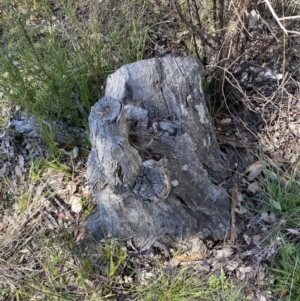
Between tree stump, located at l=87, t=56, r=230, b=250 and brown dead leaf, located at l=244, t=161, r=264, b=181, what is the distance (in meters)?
0.18

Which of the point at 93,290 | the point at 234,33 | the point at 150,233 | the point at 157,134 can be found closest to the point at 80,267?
the point at 93,290

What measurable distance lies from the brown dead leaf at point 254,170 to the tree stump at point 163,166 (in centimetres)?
18

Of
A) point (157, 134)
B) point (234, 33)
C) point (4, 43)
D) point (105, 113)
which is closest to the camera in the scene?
point (105, 113)

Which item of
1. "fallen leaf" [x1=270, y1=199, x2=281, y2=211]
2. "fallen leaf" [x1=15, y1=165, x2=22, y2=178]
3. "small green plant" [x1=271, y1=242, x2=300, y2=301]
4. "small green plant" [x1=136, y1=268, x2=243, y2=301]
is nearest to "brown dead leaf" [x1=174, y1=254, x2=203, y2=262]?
"small green plant" [x1=136, y1=268, x2=243, y2=301]

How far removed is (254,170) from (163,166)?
87cm

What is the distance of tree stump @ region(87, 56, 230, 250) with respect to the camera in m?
1.99

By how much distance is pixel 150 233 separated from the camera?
2.30 meters

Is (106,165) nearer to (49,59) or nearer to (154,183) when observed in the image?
(154,183)

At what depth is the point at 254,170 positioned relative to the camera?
2570 millimetres

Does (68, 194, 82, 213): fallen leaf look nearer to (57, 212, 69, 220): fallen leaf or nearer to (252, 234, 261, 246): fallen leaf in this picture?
(57, 212, 69, 220): fallen leaf

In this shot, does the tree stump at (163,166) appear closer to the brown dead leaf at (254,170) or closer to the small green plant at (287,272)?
the brown dead leaf at (254,170)

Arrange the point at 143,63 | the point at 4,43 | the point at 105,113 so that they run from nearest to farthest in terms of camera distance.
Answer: the point at 105,113 → the point at 143,63 → the point at 4,43

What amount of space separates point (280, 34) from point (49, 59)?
165 centimetres

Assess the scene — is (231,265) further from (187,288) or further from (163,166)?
(163,166)
